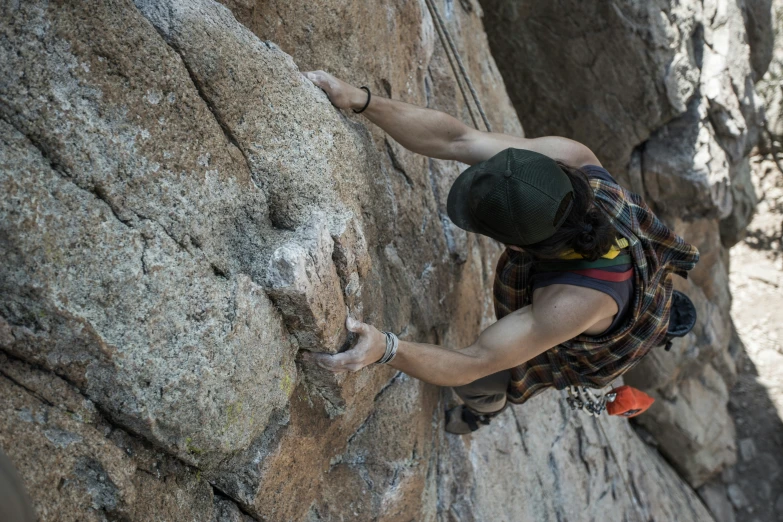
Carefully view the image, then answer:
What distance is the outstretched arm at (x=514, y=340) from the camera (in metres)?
2.24

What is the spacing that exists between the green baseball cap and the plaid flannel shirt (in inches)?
15.6

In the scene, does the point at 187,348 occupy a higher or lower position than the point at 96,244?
lower

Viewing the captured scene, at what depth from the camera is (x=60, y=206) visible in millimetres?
1491

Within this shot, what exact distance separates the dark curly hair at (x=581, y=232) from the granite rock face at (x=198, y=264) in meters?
0.63

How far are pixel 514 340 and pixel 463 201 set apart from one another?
53 cm

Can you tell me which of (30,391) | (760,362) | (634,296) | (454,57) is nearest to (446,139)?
(634,296)

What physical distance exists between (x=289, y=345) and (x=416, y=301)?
2.98 feet

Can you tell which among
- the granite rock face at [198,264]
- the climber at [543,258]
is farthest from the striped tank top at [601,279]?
the granite rock face at [198,264]

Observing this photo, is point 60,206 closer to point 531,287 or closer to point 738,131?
point 531,287

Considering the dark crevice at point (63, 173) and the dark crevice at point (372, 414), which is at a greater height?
the dark crevice at point (63, 173)

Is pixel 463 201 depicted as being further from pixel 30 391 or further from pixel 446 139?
pixel 30 391

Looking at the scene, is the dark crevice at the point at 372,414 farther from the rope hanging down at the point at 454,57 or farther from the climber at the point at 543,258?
the rope hanging down at the point at 454,57

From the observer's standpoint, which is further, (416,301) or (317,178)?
(416,301)

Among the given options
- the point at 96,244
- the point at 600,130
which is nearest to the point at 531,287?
the point at 96,244
